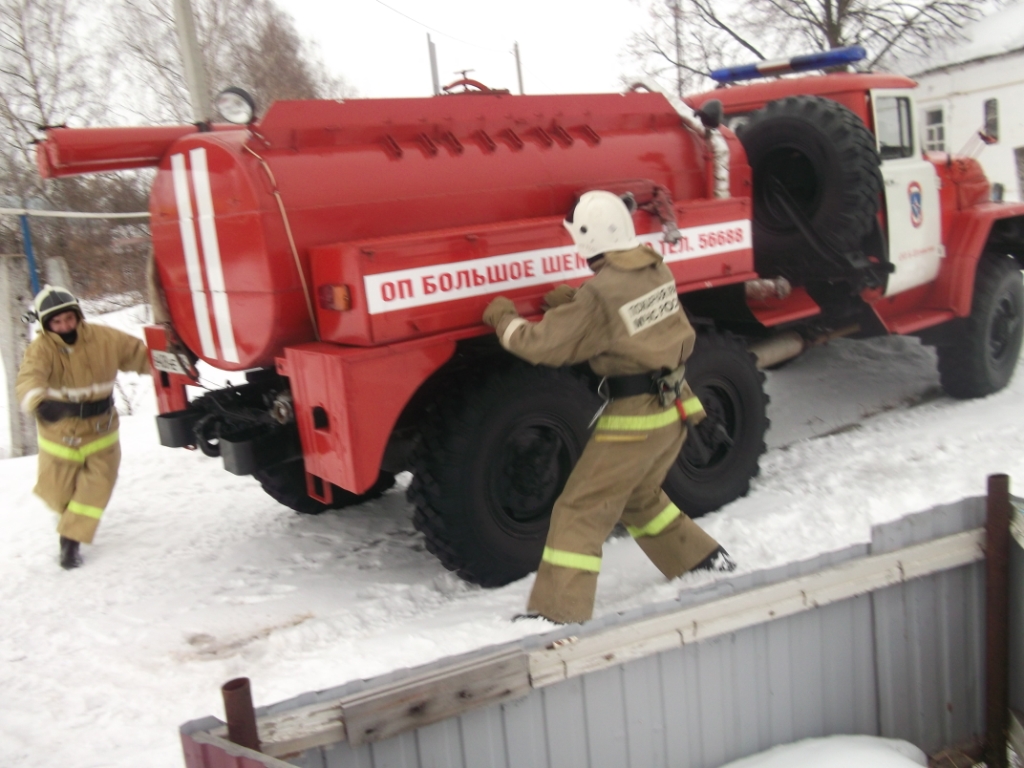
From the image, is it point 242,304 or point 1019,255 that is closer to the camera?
point 242,304

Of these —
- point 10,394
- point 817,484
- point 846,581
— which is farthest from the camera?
point 10,394

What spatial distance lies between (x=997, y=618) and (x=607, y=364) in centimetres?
161

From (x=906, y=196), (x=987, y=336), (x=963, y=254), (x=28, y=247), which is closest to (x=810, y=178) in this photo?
(x=906, y=196)

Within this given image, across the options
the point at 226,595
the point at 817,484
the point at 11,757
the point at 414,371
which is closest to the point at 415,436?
the point at 414,371

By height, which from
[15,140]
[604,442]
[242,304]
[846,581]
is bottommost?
[846,581]

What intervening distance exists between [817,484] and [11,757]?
393 centimetres

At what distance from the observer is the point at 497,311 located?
3.48 metres

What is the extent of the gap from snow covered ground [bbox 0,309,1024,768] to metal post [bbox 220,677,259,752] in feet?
3.03

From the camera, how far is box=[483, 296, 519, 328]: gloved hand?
11.4 ft

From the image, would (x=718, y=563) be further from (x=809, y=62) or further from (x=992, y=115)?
(x=992, y=115)

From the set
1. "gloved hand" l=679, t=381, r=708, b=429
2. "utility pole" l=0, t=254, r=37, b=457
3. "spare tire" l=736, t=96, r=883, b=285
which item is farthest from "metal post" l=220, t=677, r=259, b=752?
"utility pole" l=0, t=254, r=37, b=457

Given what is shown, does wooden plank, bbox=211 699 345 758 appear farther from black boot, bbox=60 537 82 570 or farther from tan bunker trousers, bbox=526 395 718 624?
black boot, bbox=60 537 82 570

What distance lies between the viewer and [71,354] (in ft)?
15.1

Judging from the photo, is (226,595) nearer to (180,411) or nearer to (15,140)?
(180,411)
